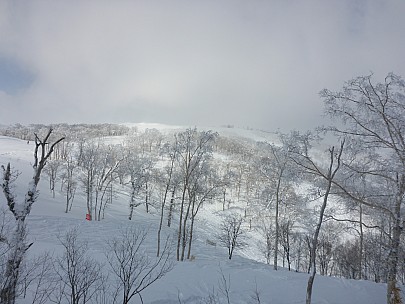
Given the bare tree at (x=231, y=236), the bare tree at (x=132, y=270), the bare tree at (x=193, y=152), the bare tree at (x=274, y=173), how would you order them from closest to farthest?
the bare tree at (x=132, y=270)
the bare tree at (x=274, y=173)
the bare tree at (x=193, y=152)
the bare tree at (x=231, y=236)

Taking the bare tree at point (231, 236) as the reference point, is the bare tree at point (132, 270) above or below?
above

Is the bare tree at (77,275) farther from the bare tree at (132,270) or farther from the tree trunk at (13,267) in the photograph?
the tree trunk at (13,267)

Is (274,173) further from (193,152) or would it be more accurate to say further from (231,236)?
(231,236)

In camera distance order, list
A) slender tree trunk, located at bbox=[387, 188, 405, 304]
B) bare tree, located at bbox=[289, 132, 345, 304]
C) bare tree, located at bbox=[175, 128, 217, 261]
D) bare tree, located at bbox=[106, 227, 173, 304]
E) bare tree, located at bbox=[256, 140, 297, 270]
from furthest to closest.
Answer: bare tree, located at bbox=[175, 128, 217, 261]
bare tree, located at bbox=[256, 140, 297, 270]
bare tree, located at bbox=[289, 132, 345, 304]
slender tree trunk, located at bbox=[387, 188, 405, 304]
bare tree, located at bbox=[106, 227, 173, 304]

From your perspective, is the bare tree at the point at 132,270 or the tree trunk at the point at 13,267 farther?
the bare tree at the point at 132,270

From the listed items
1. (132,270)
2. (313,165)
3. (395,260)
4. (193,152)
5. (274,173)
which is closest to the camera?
(395,260)

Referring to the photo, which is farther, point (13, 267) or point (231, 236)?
point (231, 236)

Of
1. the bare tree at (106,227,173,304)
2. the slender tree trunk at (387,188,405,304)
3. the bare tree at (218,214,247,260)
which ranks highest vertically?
the slender tree trunk at (387,188,405,304)

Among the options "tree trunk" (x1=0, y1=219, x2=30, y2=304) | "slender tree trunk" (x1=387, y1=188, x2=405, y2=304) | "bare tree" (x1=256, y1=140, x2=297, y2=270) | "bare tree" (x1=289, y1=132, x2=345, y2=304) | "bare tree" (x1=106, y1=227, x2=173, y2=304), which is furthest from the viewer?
"bare tree" (x1=256, y1=140, x2=297, y2=270)

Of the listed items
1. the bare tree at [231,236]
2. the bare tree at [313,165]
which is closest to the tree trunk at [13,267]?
the bare tree at [313,165]

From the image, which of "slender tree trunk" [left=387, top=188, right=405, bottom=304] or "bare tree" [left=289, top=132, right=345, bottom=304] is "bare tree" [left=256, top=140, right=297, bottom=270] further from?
"slender tree trunk" [left=387, top=188, right=405, bottom=304]

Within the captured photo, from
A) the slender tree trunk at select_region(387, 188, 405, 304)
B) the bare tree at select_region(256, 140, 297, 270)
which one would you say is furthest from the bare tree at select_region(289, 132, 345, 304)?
the bare tree at select_region(256, 140, 297, 270)

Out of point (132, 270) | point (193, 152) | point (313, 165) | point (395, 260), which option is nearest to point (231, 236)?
point (193, 152)

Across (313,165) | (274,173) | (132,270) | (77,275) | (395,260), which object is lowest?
Result: (132,270)
